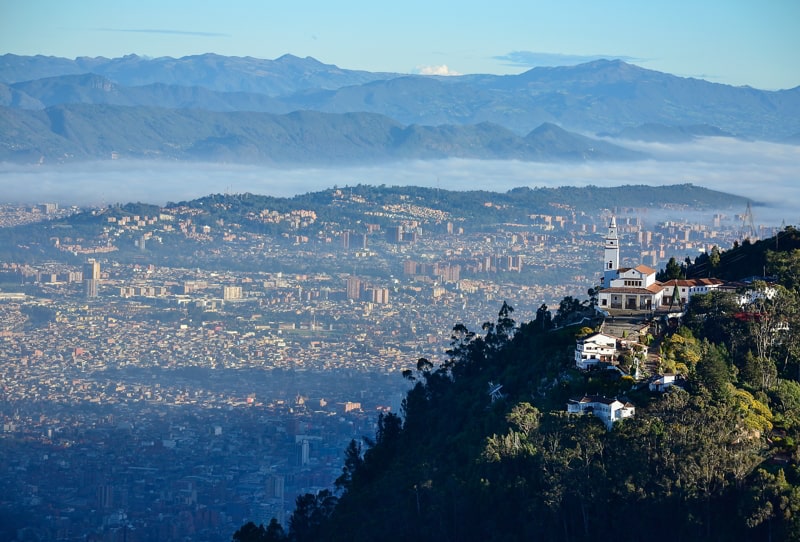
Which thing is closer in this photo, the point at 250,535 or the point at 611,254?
the point at 250,535

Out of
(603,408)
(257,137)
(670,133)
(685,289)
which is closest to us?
(603,408)

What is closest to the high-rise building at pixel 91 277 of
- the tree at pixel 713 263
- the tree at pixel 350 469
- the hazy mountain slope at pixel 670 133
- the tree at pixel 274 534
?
the tree at pixel 350 469

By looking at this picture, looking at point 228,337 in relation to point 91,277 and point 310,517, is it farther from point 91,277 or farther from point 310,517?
point 310,517

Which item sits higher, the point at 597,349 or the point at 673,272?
the point at 673,272

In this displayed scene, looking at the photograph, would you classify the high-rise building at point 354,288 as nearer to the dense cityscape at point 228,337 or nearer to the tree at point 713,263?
the dense cityscape at point 228,337

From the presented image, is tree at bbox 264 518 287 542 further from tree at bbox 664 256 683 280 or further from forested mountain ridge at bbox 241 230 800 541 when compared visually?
tree at bbox 664 256 683 280

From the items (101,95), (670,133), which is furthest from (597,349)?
(101,95)
